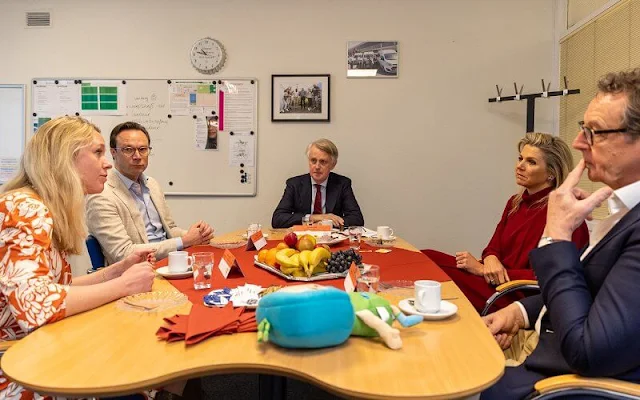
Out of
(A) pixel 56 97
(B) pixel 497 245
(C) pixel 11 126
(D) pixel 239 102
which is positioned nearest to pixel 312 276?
(B) pixel 497 245

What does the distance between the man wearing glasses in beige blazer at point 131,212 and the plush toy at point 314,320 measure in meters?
1.27

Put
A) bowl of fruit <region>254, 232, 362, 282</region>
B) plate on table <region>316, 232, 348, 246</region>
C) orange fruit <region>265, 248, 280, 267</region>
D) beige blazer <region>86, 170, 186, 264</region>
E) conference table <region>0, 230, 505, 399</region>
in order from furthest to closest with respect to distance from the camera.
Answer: plate on table <region>316, 232, 348, 246</region> → beige blazer <region>86, 170, 186, 264</region> → orange fruit <region>265, 248, 280, 267</region> → bowl of fruit <region>254, 232, 362, 282</region> → conference table <region>0, 230, 505, 399</region>

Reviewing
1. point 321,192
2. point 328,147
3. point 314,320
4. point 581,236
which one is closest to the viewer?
point 314,320

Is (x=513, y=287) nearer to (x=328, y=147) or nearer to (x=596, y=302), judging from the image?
(x=596, y=302)

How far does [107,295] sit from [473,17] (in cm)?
364

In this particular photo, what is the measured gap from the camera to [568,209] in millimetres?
1240

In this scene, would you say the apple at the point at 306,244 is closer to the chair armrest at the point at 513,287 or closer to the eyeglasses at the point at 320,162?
the chair armrest at the point at 513,287

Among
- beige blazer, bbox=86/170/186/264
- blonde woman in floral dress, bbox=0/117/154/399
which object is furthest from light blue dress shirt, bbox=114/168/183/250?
blonde woman in floral dress, bbox=0/117/154/399

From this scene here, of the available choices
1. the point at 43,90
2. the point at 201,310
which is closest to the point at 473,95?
the point at 201,310

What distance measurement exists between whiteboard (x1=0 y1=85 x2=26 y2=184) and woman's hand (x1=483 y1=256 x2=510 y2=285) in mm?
3941

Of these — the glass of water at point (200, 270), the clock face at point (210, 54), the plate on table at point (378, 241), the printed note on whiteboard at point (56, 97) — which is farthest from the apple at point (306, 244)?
the printed note on whiteboard at point (56, 97)

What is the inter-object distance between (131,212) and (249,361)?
1.78 m

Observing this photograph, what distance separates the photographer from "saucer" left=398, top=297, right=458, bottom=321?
1.24 meters

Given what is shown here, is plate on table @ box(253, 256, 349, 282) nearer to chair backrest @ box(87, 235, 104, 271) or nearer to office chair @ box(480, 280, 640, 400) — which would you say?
office chair @ box(480, 280, 640, 400)
